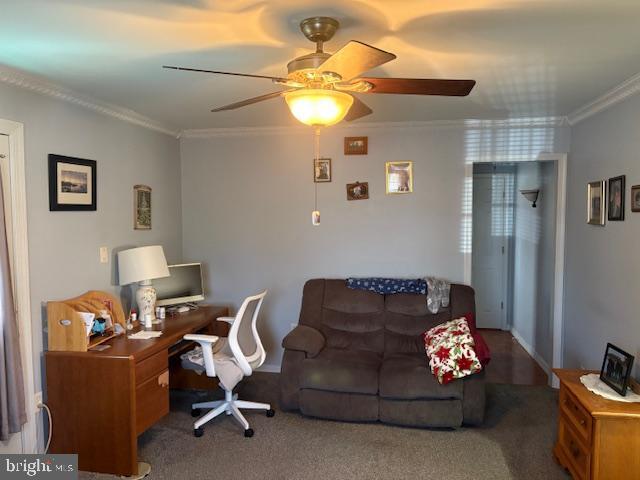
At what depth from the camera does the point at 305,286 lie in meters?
4.16

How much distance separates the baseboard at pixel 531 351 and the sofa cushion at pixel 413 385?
63.9 inches

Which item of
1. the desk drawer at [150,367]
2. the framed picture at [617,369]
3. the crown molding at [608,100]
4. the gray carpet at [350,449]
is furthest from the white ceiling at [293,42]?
the gray carpet at [350,449]

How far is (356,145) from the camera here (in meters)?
4.22

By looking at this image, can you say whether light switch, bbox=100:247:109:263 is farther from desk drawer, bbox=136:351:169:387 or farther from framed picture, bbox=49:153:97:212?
desk drawer, bbox=136:351:169:387

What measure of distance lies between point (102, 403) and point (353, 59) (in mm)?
2302

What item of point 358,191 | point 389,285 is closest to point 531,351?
point 389,285

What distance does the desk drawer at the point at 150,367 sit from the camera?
276cm

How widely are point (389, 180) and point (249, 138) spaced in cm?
Result: 134

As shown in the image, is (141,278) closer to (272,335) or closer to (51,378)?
(51,378)

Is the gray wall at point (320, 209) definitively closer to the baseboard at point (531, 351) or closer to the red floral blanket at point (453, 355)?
the red floral blanket at point (453, 355)

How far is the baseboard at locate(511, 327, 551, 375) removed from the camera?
4.52m

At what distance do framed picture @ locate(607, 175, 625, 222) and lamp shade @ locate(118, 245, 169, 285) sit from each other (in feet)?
10.1

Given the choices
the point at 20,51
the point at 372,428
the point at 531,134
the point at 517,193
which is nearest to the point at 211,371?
the point at 372,428

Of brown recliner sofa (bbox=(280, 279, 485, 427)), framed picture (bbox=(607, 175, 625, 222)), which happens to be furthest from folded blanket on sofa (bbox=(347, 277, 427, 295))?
framed picture (bbox=(607, 175, 625, 222))
